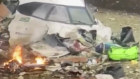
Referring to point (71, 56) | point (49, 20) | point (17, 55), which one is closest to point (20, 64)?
point (17, 55)

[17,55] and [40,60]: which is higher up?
[17,55]

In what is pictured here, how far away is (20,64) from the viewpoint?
838cm

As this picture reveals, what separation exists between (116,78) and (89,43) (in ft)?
6.36

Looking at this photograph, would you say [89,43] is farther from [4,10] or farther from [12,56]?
[4,10]

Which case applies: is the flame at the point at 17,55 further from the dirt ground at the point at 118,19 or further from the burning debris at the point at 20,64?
the dirt ground at the point at 118,19

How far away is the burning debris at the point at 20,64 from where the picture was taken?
27.0 ft

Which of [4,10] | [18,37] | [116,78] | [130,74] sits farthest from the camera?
[4,10]

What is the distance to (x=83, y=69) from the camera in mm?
8719

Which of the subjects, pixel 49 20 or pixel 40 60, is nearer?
pixel 40 60

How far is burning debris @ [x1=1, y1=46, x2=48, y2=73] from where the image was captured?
8220 millimetres

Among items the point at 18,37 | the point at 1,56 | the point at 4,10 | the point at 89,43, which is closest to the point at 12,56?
the point at 1,56

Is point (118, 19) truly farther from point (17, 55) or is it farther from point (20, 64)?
point (20, 64)

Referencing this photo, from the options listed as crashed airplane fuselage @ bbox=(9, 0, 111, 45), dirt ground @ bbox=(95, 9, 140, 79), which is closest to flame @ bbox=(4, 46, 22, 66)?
crashed airplane fuselage @ bbox=(9, 0, 111, 45)

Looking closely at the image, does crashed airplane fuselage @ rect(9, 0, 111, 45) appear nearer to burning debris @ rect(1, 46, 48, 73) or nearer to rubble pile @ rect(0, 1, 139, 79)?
rubble pile @ rect(0, 1, 139, 79)
